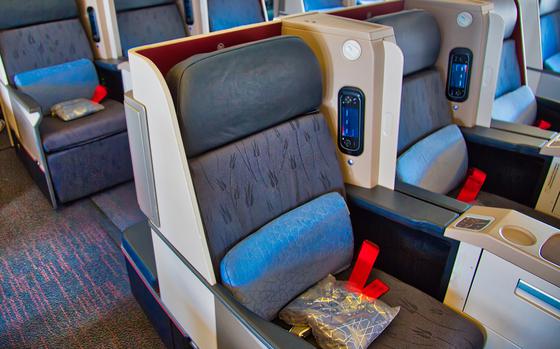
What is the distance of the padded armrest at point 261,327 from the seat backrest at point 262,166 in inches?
1.2

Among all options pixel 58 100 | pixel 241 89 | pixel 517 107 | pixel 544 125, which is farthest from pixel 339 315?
pixel 58 100

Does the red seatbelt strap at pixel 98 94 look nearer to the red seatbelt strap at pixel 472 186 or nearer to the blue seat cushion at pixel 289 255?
the blue seat cushion at pixel 289 255

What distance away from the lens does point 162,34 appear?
3.15 meters

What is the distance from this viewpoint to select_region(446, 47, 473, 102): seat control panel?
1.88m

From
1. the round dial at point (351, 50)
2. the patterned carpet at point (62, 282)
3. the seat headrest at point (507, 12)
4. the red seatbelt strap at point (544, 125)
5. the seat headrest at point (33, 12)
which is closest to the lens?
the round dial at point (351, 50)

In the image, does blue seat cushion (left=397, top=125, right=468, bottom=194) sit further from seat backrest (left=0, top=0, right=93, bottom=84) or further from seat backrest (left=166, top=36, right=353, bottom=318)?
seat backrest (left=0, top=0, right=93, bottom=84)

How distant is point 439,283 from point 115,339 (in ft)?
3.95

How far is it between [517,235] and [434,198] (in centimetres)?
29

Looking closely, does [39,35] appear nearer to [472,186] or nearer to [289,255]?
[289,255]

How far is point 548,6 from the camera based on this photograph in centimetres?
317

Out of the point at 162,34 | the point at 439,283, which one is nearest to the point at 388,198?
the point at 439,283

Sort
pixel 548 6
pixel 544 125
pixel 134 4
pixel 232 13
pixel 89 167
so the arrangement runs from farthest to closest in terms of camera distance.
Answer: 1. pixel 232 13
2. pixel 548 6
3. pixel 134 4
4. pixel 89 167
5. pixel 544 125

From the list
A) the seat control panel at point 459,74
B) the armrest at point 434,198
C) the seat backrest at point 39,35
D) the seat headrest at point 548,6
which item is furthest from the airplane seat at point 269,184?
the seat headrest at point 548,6

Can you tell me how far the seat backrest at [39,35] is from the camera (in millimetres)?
2529
